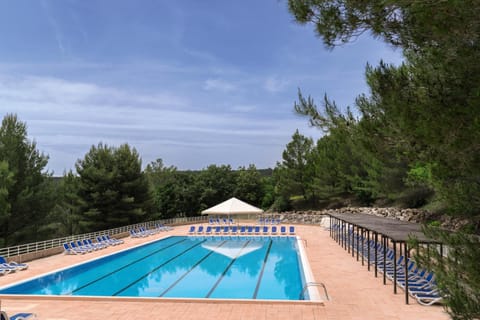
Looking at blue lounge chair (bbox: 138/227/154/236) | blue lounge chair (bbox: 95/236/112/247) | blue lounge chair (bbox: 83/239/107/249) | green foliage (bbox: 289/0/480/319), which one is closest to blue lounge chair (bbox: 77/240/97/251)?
blue lounge chair (bbox: 83/239/107/249)

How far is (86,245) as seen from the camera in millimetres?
16469

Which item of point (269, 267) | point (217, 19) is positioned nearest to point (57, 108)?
point (217, 19)

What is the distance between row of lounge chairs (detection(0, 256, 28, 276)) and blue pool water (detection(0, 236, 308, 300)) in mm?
1383

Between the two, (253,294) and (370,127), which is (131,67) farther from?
(370,127)

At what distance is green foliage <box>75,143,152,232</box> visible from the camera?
27734 mm

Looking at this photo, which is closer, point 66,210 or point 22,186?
point 22,186

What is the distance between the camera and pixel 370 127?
473 centimetres

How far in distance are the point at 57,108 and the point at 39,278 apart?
1078 centimetres

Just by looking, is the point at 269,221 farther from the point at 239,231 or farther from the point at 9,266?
the point at 9,266

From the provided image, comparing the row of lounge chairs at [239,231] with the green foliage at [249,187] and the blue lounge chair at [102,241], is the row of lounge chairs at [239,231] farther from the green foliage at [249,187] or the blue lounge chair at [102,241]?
the green foliage at [249,187]

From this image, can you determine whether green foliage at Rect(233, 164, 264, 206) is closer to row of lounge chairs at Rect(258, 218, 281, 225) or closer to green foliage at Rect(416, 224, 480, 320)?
row of lounge chairs at Rect(258, 218, 281, 225)

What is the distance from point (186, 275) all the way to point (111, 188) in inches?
695

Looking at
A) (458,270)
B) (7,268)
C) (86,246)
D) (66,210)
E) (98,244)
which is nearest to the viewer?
(458,270)

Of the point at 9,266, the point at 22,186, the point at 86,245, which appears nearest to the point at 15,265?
the point at 9,266
